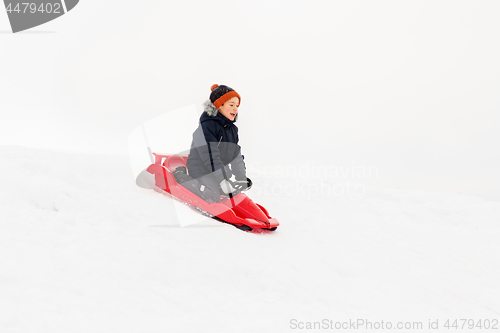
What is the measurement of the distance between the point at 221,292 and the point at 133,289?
620mm

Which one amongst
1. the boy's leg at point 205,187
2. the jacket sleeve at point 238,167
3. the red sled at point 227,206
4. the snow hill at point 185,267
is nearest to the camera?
the snow hill at point 185,267

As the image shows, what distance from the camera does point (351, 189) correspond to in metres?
7.06

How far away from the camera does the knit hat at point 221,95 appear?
412 cm

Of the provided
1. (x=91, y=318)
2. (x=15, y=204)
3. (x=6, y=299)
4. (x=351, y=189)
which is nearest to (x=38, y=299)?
(x=6, y=299)

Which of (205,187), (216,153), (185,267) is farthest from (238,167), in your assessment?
(185,267)

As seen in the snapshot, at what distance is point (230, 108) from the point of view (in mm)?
4184

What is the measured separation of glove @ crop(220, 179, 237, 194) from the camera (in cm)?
405

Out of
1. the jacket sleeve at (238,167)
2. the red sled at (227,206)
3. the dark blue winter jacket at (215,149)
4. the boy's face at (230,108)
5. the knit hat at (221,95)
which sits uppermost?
the knit hat at (221,95)

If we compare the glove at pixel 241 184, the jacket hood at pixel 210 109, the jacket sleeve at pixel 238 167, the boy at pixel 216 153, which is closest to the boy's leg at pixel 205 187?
the boy at pixel 216 153

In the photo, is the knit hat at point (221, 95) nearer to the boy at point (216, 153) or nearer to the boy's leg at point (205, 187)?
the boy at point (216, 153)

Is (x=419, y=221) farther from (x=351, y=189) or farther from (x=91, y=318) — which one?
(x=91, y=318)

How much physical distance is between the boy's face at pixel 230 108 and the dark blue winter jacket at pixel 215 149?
0.18 ft

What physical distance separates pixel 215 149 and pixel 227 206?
2.32ft

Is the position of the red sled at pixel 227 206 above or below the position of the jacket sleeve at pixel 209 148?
below
